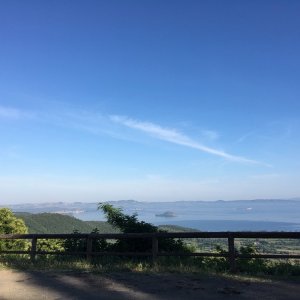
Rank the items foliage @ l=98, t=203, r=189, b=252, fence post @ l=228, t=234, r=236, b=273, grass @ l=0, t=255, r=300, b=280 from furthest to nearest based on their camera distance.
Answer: foliage @ l=98, t=203, r=189, b=252
fence post @ l=228, t=234, r=236, b=273
grass @ l=0, t=255, r=300, b=280

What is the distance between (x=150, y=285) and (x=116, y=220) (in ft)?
24.7

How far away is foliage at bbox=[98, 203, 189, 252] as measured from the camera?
14.1 meters

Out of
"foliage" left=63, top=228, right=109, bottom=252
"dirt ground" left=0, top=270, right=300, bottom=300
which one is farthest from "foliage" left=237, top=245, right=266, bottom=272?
"foliage" left=63, top=228, right=109, bottom=252

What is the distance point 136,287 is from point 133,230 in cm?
657

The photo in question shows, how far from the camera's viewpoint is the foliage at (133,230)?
1414 cm

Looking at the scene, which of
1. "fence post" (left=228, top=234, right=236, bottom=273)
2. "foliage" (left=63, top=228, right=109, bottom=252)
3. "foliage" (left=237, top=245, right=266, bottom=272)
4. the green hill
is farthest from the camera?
the green hill

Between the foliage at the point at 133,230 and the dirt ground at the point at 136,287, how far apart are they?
4.21m

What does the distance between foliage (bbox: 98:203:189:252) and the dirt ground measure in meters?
4.21

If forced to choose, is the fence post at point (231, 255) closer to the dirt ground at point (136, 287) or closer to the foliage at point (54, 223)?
the dirt ground at point (136, 287)

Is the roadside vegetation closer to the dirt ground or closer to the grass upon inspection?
the grass

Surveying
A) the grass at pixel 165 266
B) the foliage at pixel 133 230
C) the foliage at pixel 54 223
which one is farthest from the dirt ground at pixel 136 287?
the foliage at pixel 54 223

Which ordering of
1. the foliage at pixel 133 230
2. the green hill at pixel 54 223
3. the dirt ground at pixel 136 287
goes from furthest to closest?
1. the green hill at pixel 54 223
2. the foliage at pixel 133 230
3. the dirt ground at pixel 136 287

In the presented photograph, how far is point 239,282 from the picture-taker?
8.87 meters

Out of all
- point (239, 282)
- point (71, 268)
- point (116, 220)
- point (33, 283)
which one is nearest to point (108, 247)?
point (116, 220)
